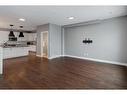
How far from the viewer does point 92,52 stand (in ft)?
19.2

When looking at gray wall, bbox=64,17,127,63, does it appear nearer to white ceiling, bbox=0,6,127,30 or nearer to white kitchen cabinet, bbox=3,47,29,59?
white ceiling, bbox=0,6,127,30

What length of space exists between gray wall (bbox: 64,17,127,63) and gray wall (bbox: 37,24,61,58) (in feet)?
2.73

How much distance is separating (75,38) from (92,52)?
63.6 inches

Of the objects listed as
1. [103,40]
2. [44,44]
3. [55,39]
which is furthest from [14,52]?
[103,40]

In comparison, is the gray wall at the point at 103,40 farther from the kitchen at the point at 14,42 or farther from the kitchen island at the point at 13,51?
the kitchen at the point at 14,42

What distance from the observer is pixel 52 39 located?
6449 mm

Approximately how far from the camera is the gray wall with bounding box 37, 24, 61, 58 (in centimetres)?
629

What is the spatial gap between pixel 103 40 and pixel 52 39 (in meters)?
3.19

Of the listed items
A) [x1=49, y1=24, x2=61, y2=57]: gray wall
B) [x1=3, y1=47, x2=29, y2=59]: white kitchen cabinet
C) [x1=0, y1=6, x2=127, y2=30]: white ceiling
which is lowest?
[x1=3, y1=47, x2=29, y2=59]: white kitchen cabinet

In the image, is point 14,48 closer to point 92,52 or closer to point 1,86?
point 1,86

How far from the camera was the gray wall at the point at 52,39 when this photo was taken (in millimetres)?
6285

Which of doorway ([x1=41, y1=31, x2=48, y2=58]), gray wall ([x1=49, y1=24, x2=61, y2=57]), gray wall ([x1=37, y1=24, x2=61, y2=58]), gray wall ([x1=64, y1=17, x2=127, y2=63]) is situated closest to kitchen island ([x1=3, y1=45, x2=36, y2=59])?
gray wall ([x1=37, y1=24, x2=61, y2=58])
